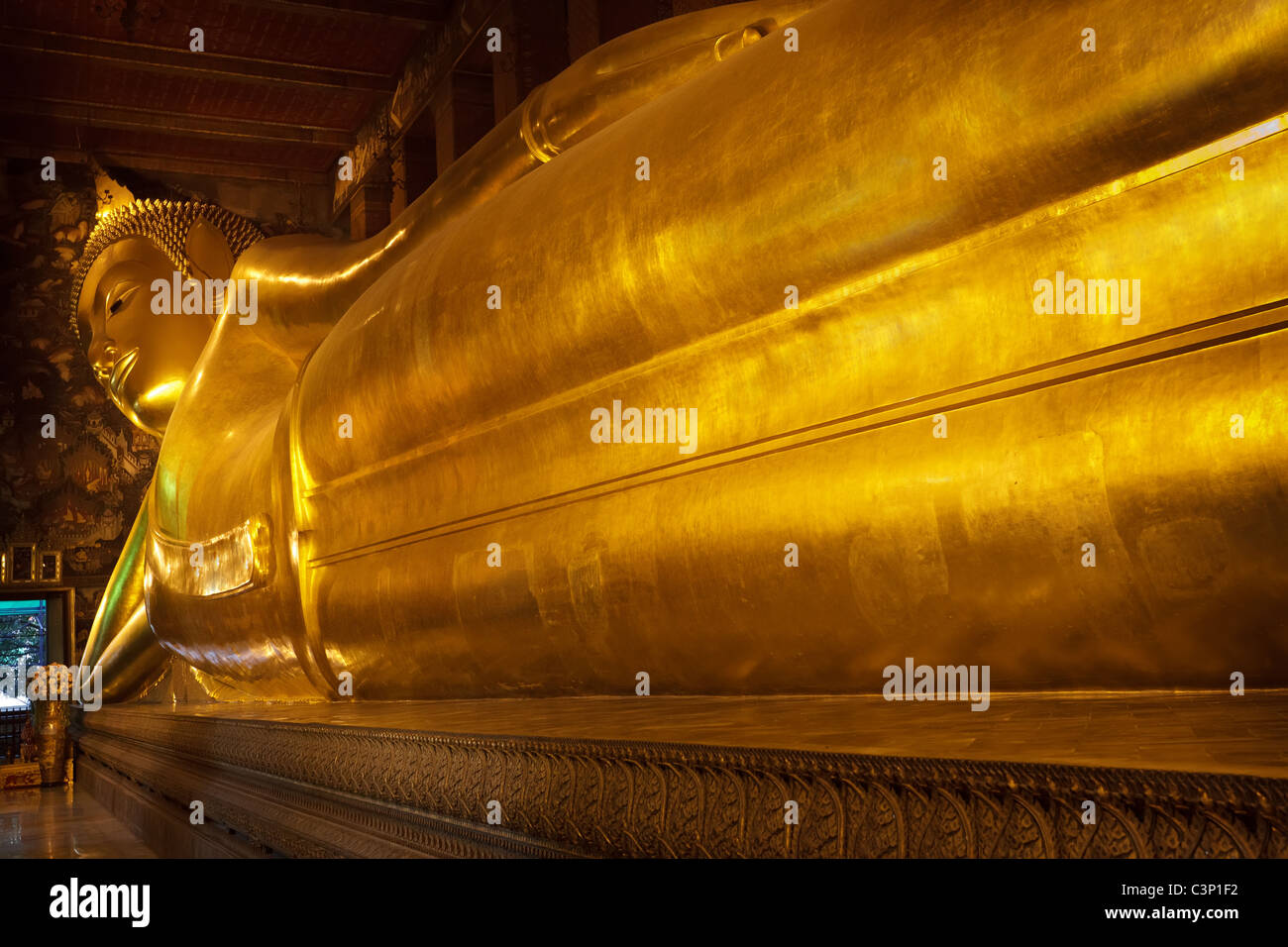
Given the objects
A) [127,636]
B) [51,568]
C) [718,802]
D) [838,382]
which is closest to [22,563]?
[51,568]

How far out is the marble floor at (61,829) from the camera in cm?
236

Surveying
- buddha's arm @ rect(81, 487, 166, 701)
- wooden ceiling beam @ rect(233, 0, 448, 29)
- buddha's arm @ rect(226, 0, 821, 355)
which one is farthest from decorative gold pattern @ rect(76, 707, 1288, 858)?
wooden ceiling beam @ rect(233, 0, 448, 29)

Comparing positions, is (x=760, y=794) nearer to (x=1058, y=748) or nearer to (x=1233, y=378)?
(x=1058, y=748)

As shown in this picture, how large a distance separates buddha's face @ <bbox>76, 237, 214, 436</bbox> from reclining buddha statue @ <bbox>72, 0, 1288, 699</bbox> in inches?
64.0

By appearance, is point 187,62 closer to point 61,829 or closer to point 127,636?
point 127,636

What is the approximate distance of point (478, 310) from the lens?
1.66 m

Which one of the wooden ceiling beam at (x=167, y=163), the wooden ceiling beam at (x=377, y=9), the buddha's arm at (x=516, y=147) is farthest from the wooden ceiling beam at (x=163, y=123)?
the buddha's arm at (x=516, y=147)

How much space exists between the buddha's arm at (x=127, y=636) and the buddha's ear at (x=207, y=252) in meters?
0.74

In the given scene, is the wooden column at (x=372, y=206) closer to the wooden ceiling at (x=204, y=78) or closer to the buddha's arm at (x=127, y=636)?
the wooden ceiling at (x=204, y=78)

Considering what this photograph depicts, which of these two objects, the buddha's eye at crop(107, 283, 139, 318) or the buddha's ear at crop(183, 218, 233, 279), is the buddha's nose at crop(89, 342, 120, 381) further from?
the buddha's ear at crop(183, 218, 233, 279)

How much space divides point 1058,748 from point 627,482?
864 mm

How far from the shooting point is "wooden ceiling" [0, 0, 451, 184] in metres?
6.95

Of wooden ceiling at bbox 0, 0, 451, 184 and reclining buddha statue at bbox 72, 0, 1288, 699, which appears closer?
reclining buddha statue at bbox 72, 0, 1288, 699

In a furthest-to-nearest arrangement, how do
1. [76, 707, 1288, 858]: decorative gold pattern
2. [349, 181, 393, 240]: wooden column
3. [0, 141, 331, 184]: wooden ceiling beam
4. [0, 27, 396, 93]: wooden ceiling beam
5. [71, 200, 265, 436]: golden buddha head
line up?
[349, 181, 393, 240]: wooden column, [0, 141, 331, 184]: wooden ceiling beam, [0, 27, 396, 93]: wooden ceiling beam, [71, 200, 265, 436]: golden buddha head, [76, 707, 1288, 858]: decorative gold pattern
